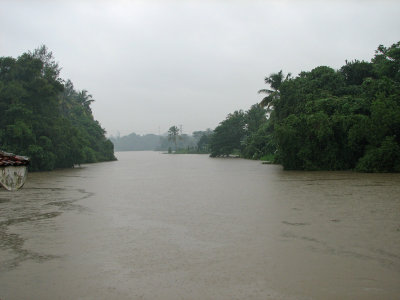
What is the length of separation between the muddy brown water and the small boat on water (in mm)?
1061

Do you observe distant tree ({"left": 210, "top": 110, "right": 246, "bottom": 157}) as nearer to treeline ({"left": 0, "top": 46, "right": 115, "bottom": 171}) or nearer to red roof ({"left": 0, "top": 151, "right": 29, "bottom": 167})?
treeline ({"left": 0, "top": 46, "right": 115, "bottom": 171})

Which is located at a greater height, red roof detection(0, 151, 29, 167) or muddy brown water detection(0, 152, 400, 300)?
red roof detection(0, 151, 29, 167)

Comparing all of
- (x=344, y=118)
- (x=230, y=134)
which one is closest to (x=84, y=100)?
(x=230, y=134)

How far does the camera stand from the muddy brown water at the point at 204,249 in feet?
16.2

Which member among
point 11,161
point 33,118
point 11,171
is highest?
point 33,118

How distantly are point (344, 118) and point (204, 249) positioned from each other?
19.9 m

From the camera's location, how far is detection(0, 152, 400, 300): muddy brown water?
494 centimetres

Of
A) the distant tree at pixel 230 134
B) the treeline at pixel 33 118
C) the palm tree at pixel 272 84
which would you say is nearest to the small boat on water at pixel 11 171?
the treeline at pixel 33 118

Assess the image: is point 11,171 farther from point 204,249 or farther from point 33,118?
point 33,118

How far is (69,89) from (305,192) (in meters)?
60.8

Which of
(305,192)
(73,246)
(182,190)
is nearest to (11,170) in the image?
(73,246)

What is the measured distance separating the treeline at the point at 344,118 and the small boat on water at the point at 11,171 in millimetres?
18932

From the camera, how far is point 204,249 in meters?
6.83

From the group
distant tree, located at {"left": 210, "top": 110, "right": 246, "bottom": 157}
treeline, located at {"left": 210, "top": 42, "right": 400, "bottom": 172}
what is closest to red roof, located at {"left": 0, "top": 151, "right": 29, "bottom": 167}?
treeline, located at {"left": 210, "top": 42, "right": 400, "bottom": 172}
